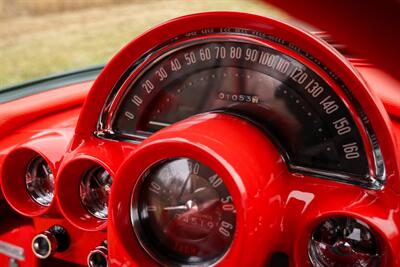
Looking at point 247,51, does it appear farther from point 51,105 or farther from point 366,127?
point 51,105

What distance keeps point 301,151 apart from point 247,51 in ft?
0.87

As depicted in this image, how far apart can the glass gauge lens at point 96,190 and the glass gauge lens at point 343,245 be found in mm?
598

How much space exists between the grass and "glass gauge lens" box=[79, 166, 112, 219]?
1.50m

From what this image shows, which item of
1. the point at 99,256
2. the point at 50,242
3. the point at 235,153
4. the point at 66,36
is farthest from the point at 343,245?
the point at 66,36

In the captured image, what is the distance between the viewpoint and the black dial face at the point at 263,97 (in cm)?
124

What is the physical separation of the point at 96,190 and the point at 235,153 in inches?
22.9

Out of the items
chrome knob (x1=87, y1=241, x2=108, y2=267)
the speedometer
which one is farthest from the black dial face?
chrome knob (x1=87, y1=241, x2=108, y2=267)

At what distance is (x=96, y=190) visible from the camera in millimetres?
1577

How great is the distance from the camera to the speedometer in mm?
1222

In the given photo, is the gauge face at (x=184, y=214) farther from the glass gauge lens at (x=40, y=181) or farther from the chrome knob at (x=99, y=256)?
the glass gauge lens at (x=40, y=181)

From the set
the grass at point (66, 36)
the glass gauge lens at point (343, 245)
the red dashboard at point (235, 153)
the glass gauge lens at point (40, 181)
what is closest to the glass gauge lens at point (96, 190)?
the red dashboard at point (235, 153)

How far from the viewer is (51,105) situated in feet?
6.48

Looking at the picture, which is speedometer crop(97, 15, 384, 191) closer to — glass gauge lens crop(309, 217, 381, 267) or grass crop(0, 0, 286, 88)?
glass gauge lens crop(309, 217, 381, 267)

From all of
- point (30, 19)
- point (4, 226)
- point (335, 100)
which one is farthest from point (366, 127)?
point (30, 19)
